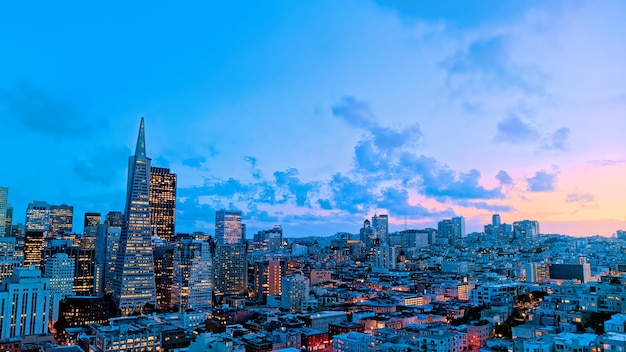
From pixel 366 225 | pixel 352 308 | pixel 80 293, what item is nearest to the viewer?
pixel 352 308

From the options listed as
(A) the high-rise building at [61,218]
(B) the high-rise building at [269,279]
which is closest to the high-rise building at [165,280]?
(B) the high-rise building at [269,279]

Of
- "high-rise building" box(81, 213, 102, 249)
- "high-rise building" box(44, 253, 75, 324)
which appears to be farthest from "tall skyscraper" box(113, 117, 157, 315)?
"high-rise building" box(81, 213, 102, 249)

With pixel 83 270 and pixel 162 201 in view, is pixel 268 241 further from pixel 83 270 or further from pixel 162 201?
pixel 83 270

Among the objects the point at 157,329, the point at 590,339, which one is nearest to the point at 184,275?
the point at 157,329

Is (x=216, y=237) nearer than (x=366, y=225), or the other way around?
(x=216, y=237)

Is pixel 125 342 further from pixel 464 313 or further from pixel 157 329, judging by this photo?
pixel 464 313

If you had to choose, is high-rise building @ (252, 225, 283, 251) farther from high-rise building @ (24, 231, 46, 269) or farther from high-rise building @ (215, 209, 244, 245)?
high-rise building @ (24, 231, 46, 269)

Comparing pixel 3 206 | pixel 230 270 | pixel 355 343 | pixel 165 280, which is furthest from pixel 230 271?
pixel 3 206
